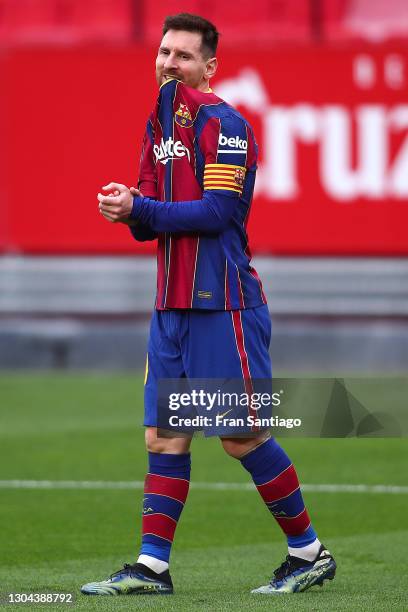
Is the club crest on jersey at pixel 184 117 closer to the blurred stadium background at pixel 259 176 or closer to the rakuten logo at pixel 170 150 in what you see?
the rakuten logo at pixel 170 150

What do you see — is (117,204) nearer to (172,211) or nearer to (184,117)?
(172,211)

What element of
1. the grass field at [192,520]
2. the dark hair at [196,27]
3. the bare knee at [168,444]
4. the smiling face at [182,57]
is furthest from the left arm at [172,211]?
the grass field at [192,520]

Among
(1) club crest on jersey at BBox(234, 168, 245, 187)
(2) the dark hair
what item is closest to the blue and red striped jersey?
(1) club crest on jersey at BBox(234, 168, 245, 187)

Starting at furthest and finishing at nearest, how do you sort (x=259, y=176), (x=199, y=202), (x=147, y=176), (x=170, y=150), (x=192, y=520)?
1. (x=259, y=176)
2. (x=192, y=520)
3. (x=147, y=176)
4. (x=170, y=150)
5. (x=199, y=202)

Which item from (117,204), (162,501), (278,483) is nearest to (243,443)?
(278,483)

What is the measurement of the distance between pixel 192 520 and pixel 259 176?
8350 mm

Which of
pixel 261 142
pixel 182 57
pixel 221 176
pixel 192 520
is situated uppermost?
pixel 261 142

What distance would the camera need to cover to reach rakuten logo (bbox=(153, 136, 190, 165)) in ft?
18.6

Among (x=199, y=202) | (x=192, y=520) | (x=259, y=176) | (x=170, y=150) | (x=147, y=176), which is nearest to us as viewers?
(x=199, y=202)

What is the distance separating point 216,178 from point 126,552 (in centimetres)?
213

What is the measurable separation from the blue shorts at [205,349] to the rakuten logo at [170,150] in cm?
58

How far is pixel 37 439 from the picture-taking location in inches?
432

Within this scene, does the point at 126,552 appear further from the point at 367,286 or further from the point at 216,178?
the point at 367,286

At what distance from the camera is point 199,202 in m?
5.60
